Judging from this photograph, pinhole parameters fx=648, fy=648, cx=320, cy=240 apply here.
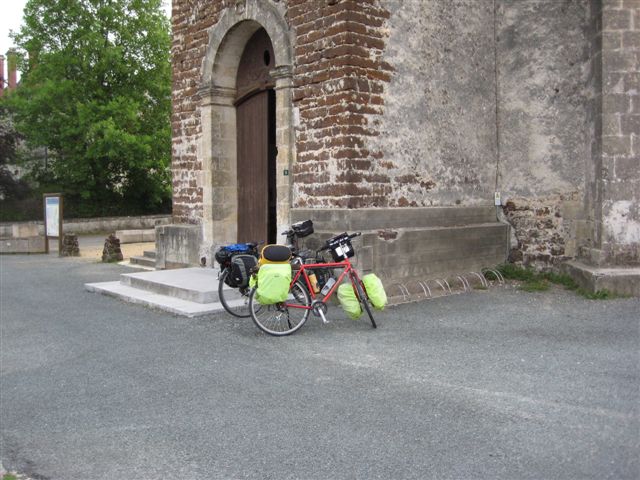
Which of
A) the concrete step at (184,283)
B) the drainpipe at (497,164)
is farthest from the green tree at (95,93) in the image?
the drainpipe at (497,164)

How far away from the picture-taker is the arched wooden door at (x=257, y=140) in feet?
32.6

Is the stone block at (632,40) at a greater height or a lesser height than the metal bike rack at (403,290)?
greater

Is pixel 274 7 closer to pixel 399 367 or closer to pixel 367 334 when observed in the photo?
pixel 367 334

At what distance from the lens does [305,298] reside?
261 inches

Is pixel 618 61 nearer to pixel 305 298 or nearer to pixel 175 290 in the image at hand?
pixel 305 298

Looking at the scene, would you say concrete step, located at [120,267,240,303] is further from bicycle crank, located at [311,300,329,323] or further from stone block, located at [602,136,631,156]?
stone block, located at [602,136,631,156]

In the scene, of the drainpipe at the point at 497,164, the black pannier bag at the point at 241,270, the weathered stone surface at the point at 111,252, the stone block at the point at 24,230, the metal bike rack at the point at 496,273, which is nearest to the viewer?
the black pannier bag at the point at 241,270

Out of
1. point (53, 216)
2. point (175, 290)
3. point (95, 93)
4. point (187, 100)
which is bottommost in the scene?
point (175, 290)

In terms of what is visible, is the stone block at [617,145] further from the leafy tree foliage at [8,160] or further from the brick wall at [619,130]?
the leafy tree foliage at [8,160]

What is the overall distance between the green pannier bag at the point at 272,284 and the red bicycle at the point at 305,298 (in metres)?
0.25

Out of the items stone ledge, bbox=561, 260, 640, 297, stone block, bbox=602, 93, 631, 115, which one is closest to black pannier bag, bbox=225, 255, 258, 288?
stone ledge, bbox=561, 260, 640, 297

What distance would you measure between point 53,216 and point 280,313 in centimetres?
1138

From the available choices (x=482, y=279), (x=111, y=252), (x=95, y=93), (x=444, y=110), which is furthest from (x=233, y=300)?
(x=95, y=93)

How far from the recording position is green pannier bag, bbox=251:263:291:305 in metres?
6.22
